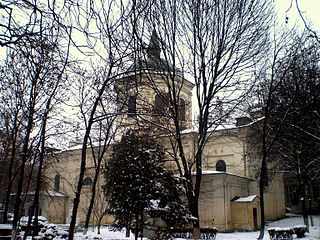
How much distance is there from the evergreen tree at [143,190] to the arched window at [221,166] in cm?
1875

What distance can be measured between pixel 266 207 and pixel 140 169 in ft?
75.8

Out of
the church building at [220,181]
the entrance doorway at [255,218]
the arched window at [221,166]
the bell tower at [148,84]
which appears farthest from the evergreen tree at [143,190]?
the arched window at [221,166]

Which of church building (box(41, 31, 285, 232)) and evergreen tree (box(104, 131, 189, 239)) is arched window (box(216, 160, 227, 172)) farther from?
evergreen tree (box(104, 131, 189, 239))

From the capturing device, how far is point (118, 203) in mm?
11328

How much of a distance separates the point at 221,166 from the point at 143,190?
2014 cm

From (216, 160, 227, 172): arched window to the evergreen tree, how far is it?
18754 millimetres

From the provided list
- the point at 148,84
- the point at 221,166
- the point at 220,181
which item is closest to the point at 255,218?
the point at 220,181

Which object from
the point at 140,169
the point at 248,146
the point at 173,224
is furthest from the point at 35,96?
the point at 248,146

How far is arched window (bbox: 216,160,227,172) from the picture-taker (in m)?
29.6

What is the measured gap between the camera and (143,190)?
424 inches

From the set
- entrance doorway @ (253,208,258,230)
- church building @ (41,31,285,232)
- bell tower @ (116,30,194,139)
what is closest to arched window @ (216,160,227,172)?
church building @ (41,31,285,232)

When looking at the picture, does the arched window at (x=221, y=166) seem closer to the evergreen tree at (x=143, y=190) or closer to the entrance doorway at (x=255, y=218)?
the entrance doorway at (x=255, y=218)

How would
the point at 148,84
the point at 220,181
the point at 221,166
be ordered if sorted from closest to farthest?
the point at 148,84, the point at 220,181, the point at 221,166

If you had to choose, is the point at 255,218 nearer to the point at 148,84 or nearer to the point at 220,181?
the point at 220,181
